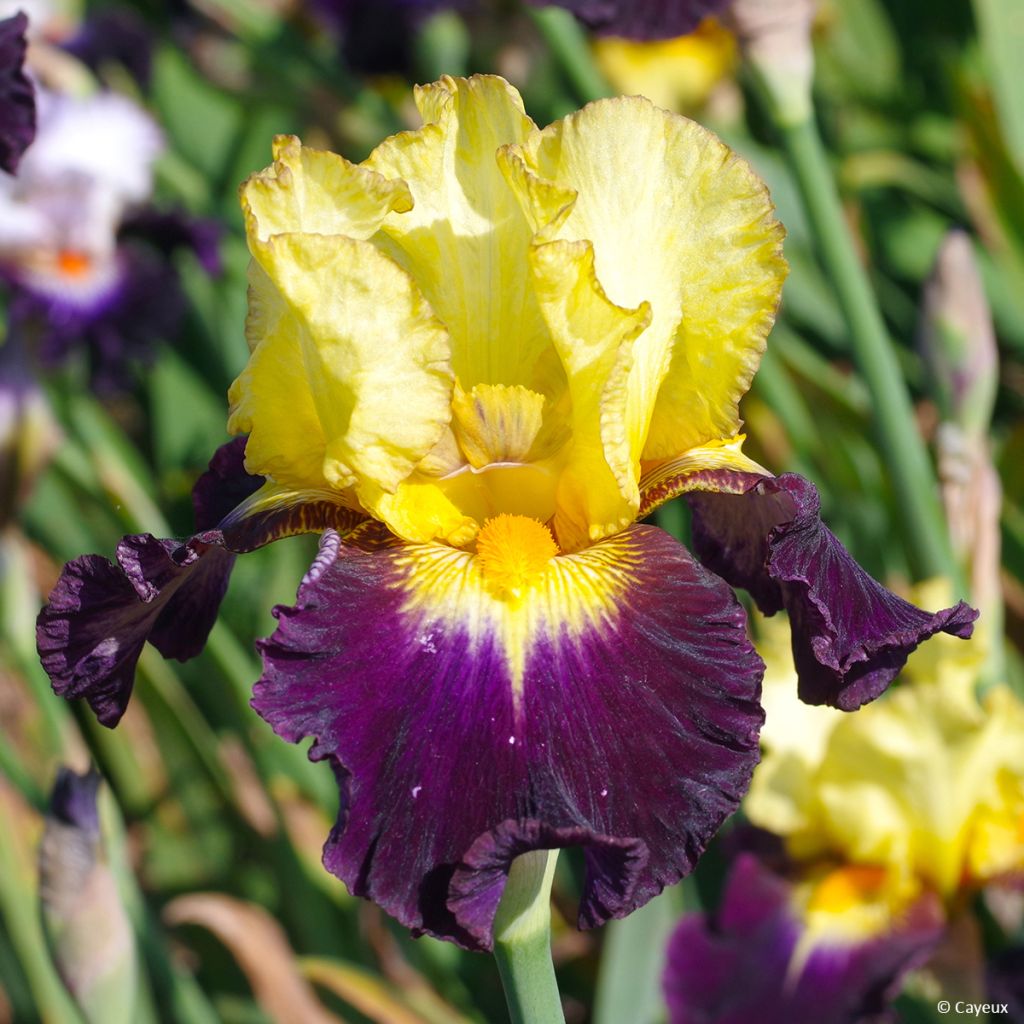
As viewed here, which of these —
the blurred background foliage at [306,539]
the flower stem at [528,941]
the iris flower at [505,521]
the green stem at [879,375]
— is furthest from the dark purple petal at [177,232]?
the flower stem at [528,941]

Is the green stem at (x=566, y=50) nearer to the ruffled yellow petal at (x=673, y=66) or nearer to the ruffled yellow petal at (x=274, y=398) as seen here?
the ruffled yellow petal at (x=274, y=398)

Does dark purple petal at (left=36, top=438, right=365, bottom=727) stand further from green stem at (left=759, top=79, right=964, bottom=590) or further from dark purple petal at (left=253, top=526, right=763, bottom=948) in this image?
green stem at (left=759, top=79, right=964, bottom=590)

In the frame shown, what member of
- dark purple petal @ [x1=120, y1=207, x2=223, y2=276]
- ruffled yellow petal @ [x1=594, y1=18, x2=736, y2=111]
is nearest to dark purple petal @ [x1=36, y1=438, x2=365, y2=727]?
dark purple petal @ [x1=120, y1=207, x2=223, y2=276]

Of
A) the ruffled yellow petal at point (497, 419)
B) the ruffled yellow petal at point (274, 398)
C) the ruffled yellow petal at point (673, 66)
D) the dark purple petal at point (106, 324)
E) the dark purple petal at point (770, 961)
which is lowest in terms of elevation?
the dark purple petal at point (770, 961)

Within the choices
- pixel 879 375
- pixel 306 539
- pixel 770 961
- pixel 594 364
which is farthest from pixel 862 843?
pixel 306 539

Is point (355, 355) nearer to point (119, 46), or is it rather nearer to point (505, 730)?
point (505, 730)

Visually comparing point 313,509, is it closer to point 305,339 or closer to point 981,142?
point 305,339

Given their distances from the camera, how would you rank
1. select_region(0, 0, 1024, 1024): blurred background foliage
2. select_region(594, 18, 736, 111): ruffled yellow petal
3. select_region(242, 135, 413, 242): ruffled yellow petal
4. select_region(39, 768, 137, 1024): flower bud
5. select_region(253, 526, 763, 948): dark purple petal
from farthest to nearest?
select_region(594, 18, 736, 111): ruffled yellow petal < select_region(0, 0, 1024, 1024): blurred background foliage < select_region(39, 768, 137, 1024): flower bud < select_region(242, 135, 413, 242): ruffled yellow petal < select_region(253, 526, 763, 948): dark purple petal
